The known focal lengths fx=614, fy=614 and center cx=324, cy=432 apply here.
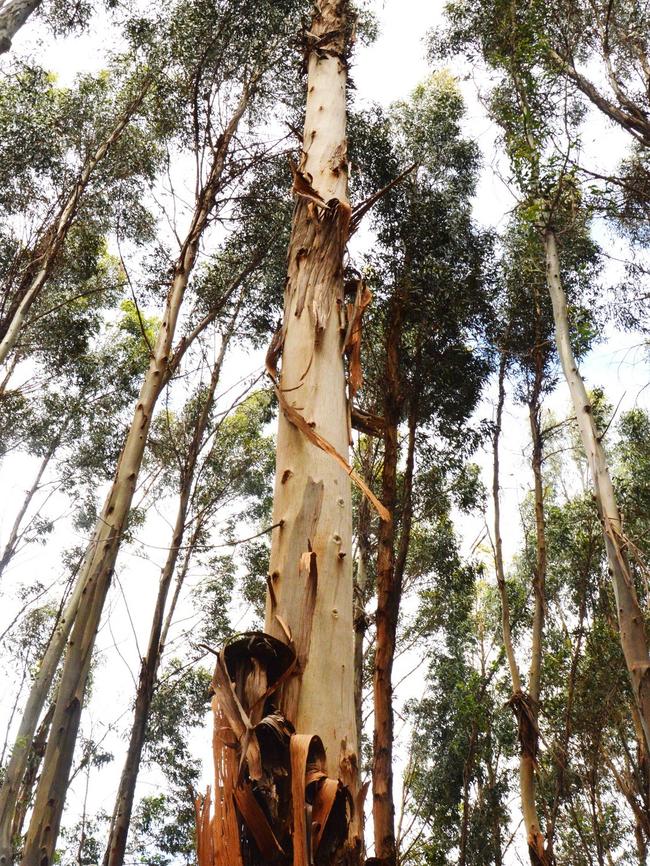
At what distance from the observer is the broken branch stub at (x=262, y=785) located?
2.66 ft

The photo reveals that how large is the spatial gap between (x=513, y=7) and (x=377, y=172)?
88.7 inches

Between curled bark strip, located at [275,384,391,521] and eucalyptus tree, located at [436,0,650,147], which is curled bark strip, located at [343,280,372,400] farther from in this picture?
eucalyptus tree, located at [436,0,650,147]

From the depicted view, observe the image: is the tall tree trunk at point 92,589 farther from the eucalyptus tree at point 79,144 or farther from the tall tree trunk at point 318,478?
the eucalyptus tree at point 79,144

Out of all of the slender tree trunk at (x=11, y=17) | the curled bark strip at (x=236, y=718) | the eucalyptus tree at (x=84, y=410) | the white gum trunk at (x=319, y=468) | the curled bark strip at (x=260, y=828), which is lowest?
the curled bark strip at (x=260, y=828)

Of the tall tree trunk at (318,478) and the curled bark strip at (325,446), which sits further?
the curled bark strip at (325,446)

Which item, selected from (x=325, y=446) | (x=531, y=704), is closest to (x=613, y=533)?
(x=531, y=704)

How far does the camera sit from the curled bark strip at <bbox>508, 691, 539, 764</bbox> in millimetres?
4422

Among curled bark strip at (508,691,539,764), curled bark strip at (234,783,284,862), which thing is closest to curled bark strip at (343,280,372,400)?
curled bark strip at (234,783,284,862)

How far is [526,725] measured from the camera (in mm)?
4480

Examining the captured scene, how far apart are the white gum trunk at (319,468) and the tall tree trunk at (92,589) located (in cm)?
191

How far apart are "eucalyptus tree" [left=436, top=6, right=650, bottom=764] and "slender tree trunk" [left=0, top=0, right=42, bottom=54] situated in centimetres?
422

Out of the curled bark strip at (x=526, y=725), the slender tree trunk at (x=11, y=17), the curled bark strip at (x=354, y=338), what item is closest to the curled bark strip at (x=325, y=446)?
the curled bark strip at (x=354, y=338)

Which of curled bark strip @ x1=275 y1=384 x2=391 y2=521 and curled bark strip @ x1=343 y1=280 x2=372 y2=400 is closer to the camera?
curled bark strip @ x1=275 y1=384 x2=391 y2=521

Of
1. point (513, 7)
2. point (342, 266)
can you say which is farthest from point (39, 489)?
point (342, 266)
